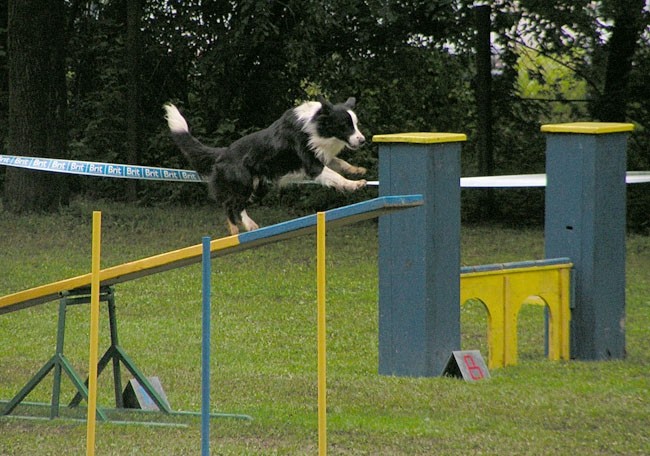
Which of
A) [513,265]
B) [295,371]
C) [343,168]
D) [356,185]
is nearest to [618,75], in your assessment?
[513,265]

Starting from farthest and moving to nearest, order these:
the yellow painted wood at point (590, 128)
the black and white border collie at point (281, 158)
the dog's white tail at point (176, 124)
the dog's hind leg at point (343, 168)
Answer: the yellow painted wood at point (590, 128), the dog's white tail at point (176, 124), the dog's hind leg at point (343, 168), the black and white border collie at point (281, 158)

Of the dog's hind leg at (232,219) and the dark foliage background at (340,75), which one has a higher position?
the dark foliage background at (340,75)

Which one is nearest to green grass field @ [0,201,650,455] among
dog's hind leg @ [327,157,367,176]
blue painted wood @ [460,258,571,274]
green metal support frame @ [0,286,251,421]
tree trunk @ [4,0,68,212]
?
green metal support frame @ [0,286,251,421]

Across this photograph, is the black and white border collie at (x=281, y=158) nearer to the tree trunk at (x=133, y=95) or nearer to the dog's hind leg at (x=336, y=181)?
the dog's hind leg at (x=336, y=181)

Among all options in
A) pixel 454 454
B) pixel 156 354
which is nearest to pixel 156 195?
pixel 156 354

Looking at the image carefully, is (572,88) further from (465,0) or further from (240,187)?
(240,187)

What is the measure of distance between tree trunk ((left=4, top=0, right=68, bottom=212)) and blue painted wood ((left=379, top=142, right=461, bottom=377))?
8376 millimetres

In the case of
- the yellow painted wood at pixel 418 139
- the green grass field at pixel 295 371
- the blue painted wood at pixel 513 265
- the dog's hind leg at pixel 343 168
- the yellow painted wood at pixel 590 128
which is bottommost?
the green grass field at pixel 295 371

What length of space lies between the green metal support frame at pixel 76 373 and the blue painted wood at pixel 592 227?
2805 millimetres

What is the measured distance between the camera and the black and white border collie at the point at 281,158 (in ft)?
19.7

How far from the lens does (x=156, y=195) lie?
16422 millimetres

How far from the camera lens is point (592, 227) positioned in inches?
304

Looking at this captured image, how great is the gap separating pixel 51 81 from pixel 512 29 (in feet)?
19.8

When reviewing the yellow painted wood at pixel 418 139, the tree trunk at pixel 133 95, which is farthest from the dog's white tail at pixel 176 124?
the tree trunk at pixel 133 95
